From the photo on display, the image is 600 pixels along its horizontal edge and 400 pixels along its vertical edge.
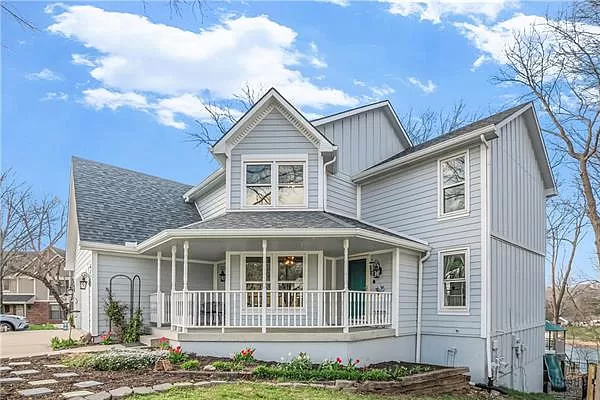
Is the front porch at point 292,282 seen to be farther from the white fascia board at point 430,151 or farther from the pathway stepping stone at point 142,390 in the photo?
the pathway stepping stone at point 142,390

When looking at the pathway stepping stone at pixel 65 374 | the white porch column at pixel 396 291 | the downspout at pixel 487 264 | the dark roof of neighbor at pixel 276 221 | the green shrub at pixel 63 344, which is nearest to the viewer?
the pathway stepping stone at pixel 65 374

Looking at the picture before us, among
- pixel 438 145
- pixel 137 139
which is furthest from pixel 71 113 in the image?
pixel 438 145

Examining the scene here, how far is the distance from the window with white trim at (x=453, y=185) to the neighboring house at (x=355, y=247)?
0.03m

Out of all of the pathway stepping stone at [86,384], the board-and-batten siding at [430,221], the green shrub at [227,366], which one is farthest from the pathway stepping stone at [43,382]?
the board-and-batten siding at [430,221]

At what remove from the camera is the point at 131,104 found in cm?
2180

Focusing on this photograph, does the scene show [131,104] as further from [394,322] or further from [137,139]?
[394,322]

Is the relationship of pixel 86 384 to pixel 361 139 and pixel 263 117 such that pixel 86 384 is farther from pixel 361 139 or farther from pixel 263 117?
pixel 361 139

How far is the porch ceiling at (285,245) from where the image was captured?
11.5 meters

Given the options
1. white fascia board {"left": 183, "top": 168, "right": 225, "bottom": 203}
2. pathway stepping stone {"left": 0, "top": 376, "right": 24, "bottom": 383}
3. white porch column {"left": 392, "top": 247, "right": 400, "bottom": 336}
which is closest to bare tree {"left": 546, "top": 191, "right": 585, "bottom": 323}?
white porch column {"left": 392, "top": 247, "right": 400, "bottom": 336}

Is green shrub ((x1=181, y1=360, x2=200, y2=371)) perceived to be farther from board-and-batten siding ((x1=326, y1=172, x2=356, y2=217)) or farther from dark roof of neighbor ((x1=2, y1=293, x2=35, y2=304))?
dark roof of neighbor ((x1=2, y1=293, x2=35, y2=304))

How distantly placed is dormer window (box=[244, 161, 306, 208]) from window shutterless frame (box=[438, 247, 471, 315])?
3662mm

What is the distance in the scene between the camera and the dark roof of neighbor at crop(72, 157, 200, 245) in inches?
583

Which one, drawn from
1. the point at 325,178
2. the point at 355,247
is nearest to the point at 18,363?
the point at 355,247

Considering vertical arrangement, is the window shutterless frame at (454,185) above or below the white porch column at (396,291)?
above
